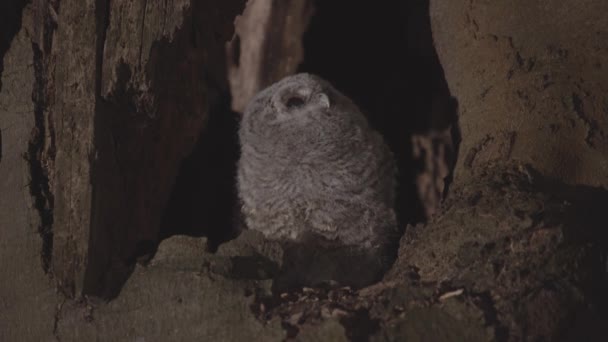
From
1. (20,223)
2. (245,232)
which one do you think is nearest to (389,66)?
(245,232)

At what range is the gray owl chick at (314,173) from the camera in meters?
2.23

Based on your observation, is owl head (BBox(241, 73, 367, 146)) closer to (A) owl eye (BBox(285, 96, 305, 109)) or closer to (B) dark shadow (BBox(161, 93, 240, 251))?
(A) owl eye (BBox(285, 96, 305, 109))

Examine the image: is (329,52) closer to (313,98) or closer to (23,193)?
(313,98)

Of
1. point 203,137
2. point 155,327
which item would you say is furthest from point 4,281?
point 203,137

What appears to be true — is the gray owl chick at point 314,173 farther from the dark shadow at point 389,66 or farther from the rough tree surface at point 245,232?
the dark shadow at point 389,66

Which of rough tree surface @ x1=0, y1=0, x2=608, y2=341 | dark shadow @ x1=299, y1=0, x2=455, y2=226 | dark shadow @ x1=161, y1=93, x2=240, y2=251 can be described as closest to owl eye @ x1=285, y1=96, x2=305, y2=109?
rough tree surface @ x1=0, y1=0, x2=608, y2=341

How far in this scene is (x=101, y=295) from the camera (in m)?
1.70

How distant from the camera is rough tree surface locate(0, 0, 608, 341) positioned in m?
1.55

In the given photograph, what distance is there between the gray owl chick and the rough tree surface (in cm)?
25

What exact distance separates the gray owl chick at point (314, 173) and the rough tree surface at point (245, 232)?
0.83 feet

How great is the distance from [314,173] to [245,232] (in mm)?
544

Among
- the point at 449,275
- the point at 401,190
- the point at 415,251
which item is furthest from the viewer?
the point at 401,190

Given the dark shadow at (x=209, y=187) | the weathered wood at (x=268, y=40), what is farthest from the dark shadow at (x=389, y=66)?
the dark shadow at (x=209, y=187)

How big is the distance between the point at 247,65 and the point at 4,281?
5.68ft
